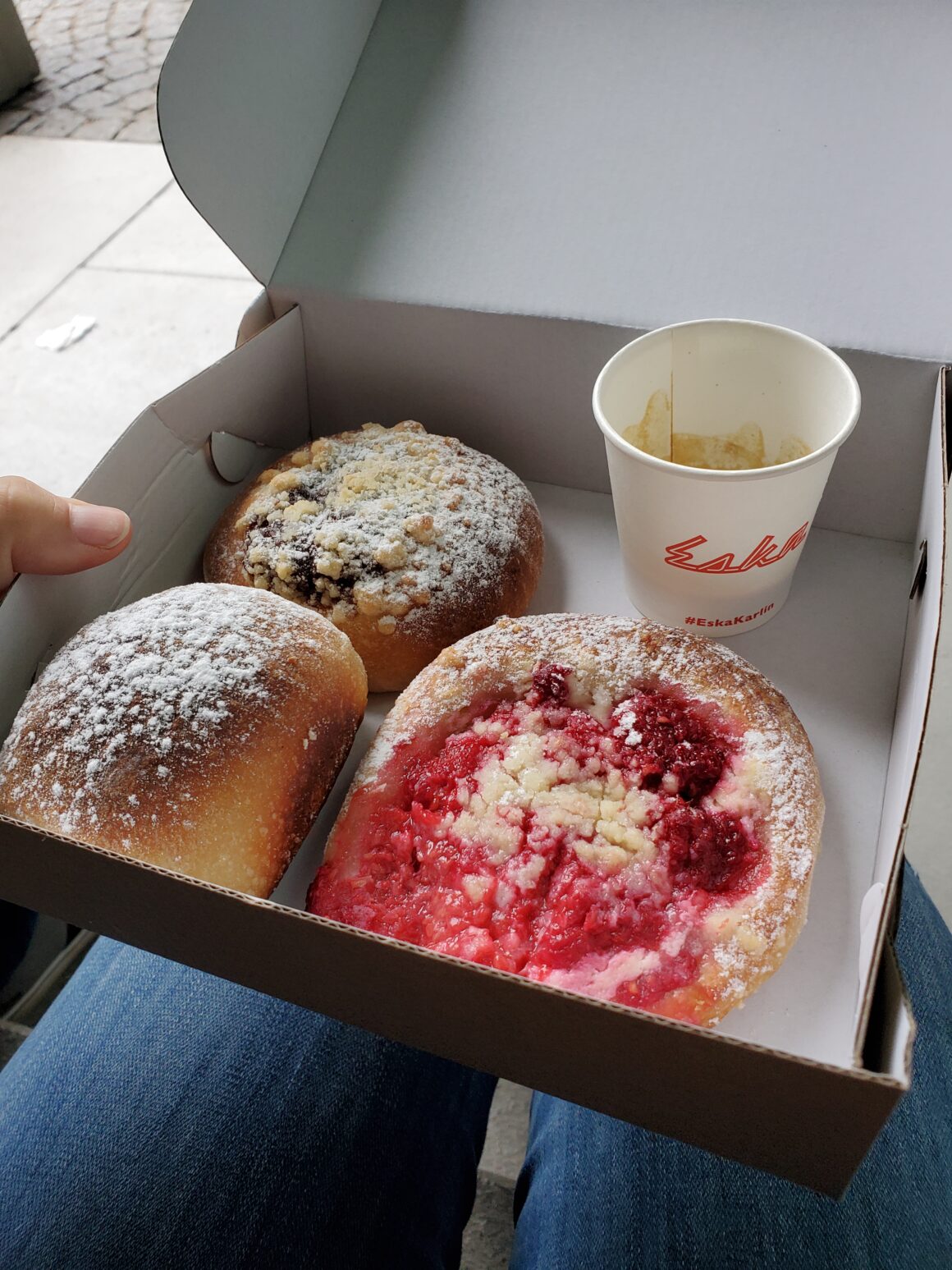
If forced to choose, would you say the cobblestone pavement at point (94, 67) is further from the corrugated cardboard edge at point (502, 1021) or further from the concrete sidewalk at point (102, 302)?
the corrugated cardboard edge at point (502, 1021)

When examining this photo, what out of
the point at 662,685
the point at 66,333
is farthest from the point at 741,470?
the point at 66,333

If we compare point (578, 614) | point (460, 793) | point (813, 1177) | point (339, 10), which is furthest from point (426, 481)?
point (813, 1177)

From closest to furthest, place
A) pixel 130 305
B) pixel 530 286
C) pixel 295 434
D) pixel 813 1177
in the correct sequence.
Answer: pixel 813 1177
pixel 530 286
pixel 295 434
pixel 130 305

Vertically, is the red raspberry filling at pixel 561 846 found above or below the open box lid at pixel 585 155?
below

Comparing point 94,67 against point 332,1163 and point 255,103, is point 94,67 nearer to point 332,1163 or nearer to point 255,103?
point 255,103

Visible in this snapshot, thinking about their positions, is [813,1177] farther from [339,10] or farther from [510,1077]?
[339,10]

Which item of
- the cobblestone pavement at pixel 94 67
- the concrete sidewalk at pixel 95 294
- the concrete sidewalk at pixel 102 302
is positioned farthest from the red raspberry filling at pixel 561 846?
the cobblestone pavement at pixel 94 67

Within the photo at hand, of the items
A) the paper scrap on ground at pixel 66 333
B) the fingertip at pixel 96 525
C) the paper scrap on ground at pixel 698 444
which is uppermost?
the fingertip at pixel 96 525
